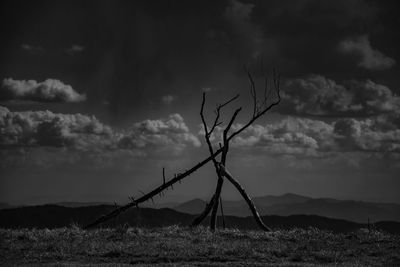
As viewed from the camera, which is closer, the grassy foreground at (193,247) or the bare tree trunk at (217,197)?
the grassy foreground at (193,247)

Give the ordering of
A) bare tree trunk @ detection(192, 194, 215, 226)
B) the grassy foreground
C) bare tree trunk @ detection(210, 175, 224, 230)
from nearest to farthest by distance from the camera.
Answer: the grassy foreground → bare tree trunk @ detection(210, 175, 224, 230) → bare tree trunk @ detection(192, 194, 215, 226)

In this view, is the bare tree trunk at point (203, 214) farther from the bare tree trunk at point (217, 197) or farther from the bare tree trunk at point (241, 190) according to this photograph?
the bare tree trunk at point (241, 190)

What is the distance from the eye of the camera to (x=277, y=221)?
156250mm

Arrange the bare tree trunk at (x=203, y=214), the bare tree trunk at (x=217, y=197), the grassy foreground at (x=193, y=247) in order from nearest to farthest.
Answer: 1. the grassy foreground at (x=193, y=247)
2. the bare tree trunk at (x=217, y=197)
3. the bare tree trunk at (x=203, y=214)

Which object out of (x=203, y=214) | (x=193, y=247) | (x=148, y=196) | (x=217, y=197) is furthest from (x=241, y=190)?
(x=193, y=247)

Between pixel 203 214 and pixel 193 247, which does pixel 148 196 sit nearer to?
pixel 203 214

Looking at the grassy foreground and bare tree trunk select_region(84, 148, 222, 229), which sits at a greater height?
bare tree trunk select_region(84, 148, 222, 229)

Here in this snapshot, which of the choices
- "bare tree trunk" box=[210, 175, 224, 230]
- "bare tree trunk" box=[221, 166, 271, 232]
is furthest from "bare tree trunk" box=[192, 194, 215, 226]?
"bare tree trunk" box=[221, 166, 271, 232]

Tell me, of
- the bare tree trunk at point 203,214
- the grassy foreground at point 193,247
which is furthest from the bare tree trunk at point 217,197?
the grassy foreground at point 193,247

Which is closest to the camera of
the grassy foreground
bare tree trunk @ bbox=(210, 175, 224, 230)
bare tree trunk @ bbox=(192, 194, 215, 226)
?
the grassy foreground

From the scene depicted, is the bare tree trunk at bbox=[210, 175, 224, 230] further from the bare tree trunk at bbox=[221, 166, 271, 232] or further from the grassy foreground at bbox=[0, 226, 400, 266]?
the grassy foreground at bbox=[0, 226, 400, 266]

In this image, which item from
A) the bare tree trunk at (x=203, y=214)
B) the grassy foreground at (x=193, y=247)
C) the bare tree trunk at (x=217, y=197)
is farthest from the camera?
the bare tree trunk at (x=203, y=214)

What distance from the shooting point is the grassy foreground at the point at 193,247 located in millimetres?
20078

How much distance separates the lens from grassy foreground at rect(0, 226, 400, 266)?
20.1 meters
